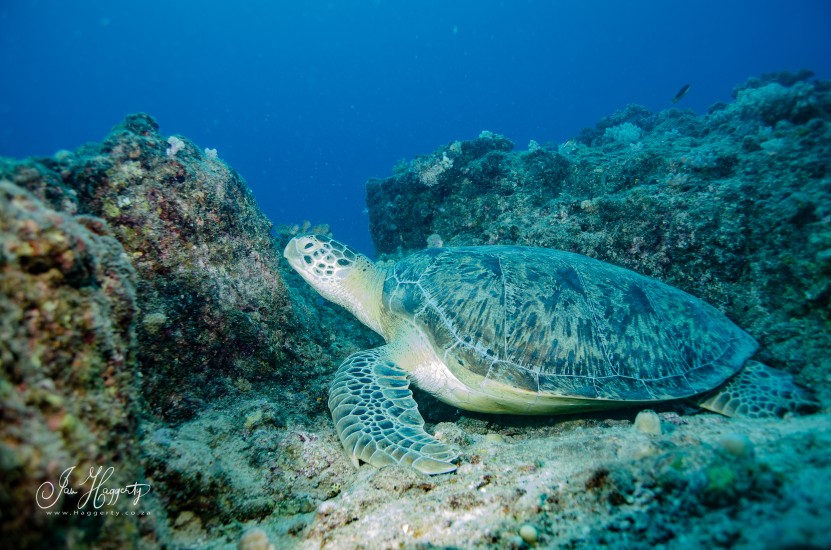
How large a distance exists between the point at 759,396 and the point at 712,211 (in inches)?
72.5

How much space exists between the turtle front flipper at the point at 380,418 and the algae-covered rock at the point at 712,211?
2.67 metres

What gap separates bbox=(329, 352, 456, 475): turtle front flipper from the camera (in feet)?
6.85

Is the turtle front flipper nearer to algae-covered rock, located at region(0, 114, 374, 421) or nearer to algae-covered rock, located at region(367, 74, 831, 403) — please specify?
algae-covered rock, located at region(0, 114, 374, 421)

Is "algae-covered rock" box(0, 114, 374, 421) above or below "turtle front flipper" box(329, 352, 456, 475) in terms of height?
above

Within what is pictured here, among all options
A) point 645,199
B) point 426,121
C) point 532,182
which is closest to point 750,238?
point 645,199

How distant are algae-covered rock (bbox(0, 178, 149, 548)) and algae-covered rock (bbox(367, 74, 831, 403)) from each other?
4242 mm

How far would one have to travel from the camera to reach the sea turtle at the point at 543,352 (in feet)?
8.65

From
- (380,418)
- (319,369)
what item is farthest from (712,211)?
(319,369)

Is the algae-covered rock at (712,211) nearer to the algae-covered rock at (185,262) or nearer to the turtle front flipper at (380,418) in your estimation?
the turtle front flipper at (380,418)

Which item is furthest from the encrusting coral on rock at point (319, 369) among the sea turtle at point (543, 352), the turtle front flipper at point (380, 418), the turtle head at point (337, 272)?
the turtle head at point (337, 272)

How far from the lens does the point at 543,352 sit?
9.18ft

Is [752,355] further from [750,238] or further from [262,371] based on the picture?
[262,371]

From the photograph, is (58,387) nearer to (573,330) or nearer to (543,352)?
(543,352)

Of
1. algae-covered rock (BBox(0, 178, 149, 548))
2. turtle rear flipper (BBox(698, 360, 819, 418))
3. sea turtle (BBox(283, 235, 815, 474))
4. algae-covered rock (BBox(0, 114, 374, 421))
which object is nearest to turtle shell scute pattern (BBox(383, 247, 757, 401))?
sea turtle (BBox(283, 235, 815, 474))
